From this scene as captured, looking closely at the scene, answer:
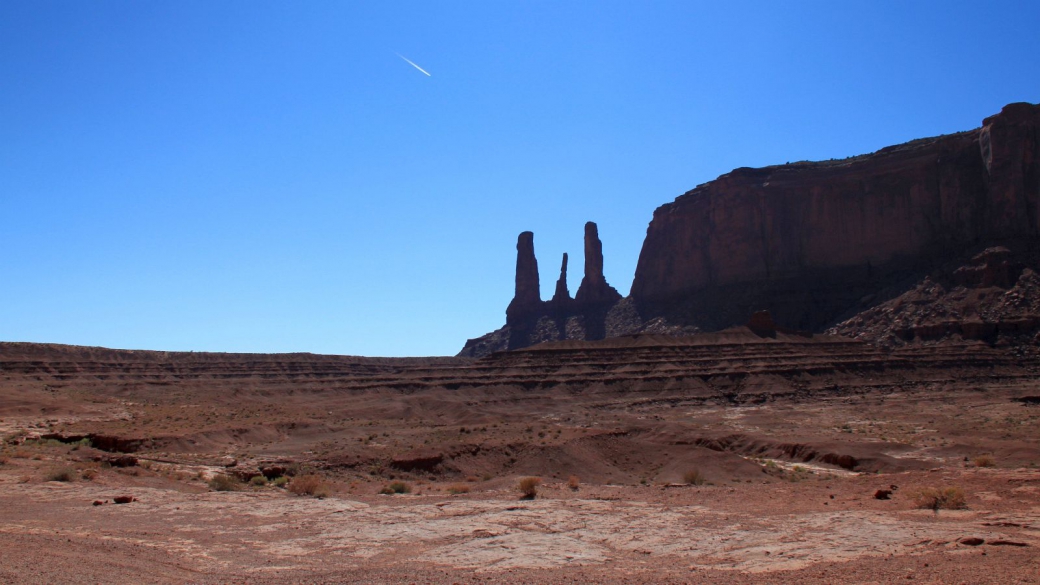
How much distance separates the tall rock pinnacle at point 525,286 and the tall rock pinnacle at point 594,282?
7.75m

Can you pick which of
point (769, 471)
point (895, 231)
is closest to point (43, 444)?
point (769, 471)

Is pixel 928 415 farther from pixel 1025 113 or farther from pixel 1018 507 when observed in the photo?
pixel 1025 113

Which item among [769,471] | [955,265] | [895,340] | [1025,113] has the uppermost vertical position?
[1025,113]

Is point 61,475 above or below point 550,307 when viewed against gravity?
below

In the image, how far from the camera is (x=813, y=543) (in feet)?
45.2

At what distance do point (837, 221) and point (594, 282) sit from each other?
3753 cm

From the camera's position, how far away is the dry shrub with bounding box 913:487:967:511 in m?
17.0

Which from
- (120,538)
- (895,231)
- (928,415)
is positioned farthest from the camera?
(895,231)

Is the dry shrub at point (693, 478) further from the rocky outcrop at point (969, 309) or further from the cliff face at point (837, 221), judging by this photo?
the cliff face at point (837, 221)

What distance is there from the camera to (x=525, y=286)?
13050cm

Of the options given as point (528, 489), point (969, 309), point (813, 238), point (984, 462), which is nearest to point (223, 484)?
point (528, 489)

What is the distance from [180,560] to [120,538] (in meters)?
2.37

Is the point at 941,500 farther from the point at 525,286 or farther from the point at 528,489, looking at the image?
the point at 525,286

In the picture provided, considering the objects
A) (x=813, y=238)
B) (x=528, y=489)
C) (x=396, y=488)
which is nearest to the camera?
(x=528, y=489)
